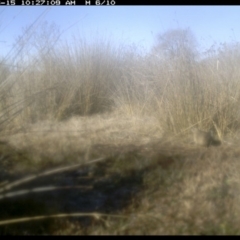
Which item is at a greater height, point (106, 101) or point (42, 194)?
point (106, 101)

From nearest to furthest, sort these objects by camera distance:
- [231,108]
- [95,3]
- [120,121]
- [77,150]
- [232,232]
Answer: [232,232] < [77,150] < [95,3] < [231,108] < [120,121]

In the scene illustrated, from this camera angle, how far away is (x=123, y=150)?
388 centimetres

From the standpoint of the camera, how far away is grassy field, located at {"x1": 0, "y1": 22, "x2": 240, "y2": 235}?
8.66 ft

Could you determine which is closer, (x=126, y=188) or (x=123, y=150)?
(x=126, y=188)

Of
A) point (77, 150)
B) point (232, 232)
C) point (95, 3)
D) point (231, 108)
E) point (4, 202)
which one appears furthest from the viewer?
point (231, 108)

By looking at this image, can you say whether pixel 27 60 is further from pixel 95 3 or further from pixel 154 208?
pixel 154 208

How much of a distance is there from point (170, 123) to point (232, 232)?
2.48 metres

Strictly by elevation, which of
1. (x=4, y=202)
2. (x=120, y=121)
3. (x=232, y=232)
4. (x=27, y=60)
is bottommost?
(x=232, y=232)

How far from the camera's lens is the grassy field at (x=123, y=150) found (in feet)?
8.66

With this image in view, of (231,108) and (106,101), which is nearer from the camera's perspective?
(231,108)

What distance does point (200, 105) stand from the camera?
16.0 feet

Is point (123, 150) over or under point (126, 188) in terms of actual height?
over

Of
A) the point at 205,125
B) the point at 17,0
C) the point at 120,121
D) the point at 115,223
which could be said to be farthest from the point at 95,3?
the point at 115,223

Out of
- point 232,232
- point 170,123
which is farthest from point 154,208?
point 170,123
